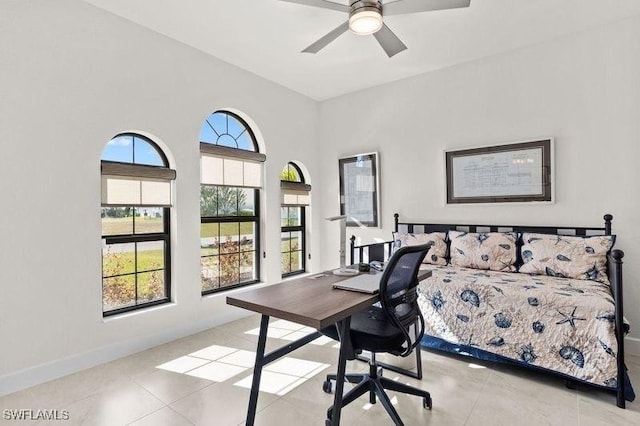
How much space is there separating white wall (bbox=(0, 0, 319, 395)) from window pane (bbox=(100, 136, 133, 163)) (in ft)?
0.47

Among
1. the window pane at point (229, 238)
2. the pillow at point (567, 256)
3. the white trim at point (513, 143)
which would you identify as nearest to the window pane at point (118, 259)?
the window pane at point (229, 238)

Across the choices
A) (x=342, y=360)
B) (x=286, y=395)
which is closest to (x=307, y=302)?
(x=342, y=360)

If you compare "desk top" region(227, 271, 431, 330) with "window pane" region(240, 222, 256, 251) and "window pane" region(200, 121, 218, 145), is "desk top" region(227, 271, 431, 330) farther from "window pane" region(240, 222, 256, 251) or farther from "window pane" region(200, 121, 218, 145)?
"window pane" region(200, 121, 218, 145)

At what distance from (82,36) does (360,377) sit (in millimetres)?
3248

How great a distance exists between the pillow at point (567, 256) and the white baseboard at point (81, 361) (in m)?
3.27

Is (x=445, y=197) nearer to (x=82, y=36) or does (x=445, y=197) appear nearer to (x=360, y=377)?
(x=360, y=377)

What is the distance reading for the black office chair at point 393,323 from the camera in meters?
1.69

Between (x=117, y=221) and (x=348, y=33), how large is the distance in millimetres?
2659

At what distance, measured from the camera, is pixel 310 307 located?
152 cm

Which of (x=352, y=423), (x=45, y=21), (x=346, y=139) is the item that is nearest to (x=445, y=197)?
(x=346, y=139)

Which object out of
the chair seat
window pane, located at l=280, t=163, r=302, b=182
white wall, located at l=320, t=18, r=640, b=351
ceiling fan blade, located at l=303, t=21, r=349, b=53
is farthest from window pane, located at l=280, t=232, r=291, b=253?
the chair seat

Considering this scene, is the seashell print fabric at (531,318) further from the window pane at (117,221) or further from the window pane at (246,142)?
the window pane at (117,221)

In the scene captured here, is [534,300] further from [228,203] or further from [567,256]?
[228,203]

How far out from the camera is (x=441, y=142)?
3791 mm
